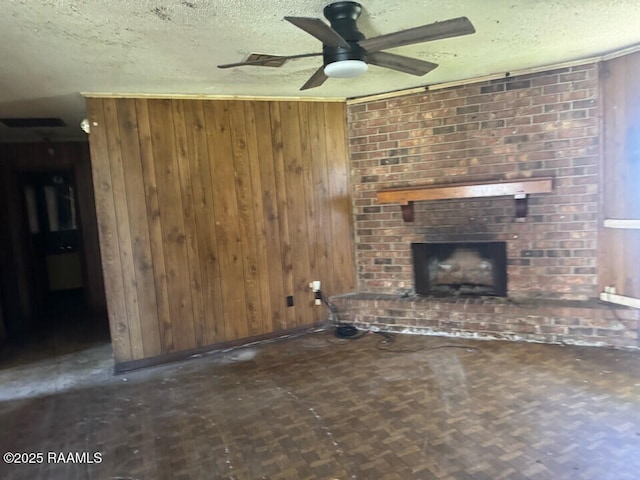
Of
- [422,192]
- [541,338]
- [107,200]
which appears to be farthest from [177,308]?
[541,338]

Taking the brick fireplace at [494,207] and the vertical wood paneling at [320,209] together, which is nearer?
the brick fireplace at [494,207]

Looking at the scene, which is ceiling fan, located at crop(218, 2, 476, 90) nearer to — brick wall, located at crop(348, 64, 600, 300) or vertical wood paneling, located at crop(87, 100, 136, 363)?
brick wall, located at crop(348, 64, 600, 300)

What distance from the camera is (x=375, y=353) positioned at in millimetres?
3555

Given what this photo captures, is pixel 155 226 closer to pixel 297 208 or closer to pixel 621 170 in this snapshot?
pixel 297 208

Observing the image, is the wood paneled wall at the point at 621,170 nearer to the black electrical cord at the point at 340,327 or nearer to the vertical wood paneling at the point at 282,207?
the black electrical cord at the point at 340,327

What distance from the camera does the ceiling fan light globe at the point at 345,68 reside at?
212cm

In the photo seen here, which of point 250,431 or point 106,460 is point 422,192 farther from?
point 106,460

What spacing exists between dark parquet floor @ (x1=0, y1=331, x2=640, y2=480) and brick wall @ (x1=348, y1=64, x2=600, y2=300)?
0.76 m

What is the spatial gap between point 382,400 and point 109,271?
230 cm

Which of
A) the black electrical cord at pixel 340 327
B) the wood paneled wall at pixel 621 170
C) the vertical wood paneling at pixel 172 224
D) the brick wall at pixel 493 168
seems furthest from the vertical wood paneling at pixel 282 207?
the wood paneled wall at pixel 621 170

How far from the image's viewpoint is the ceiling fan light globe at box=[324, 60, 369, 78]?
2.12 metres

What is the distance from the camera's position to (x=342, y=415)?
103 inches

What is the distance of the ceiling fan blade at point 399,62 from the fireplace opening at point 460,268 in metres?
1.89

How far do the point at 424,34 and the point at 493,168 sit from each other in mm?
2050
